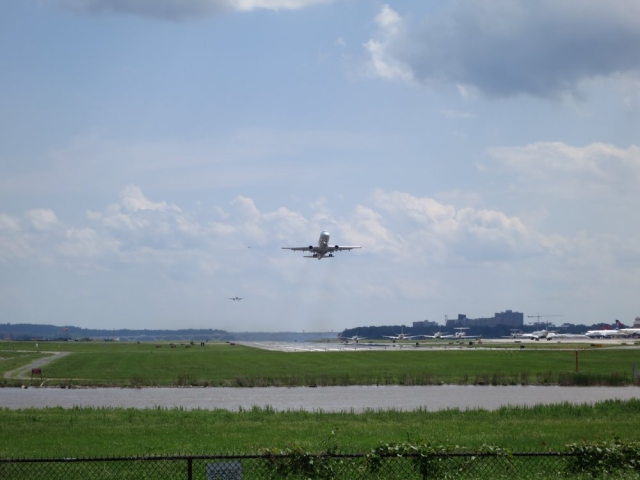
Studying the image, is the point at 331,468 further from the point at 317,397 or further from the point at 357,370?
the point at 357,370

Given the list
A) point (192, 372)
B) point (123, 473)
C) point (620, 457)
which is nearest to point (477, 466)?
point (620, 457)

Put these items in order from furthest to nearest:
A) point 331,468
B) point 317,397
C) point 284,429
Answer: point 317,397 < point 284,429 < point 331,468

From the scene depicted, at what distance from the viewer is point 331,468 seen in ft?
66.1

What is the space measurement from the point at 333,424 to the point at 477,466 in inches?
561

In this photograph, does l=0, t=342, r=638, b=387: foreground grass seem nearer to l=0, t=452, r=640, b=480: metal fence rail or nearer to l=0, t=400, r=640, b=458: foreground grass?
l=0, t=400, r=640, b=458: foreground grass

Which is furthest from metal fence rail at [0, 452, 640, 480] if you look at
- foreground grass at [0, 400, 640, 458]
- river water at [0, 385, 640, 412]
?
river water at [0, 385, 640, 412]

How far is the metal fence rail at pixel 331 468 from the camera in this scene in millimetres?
19016

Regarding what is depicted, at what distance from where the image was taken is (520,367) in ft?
300

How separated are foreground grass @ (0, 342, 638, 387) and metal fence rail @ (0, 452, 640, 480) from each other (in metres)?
47.8

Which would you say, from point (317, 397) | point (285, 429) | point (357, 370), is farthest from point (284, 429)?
point (357, 370)

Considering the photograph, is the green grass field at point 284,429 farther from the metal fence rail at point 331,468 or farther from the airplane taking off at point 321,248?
the airplane taking off at point 321,248

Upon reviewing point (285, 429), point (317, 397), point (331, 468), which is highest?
point (331, 468)

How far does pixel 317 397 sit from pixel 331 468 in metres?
38.8

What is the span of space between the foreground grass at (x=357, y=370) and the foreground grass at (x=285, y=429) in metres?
29.9
